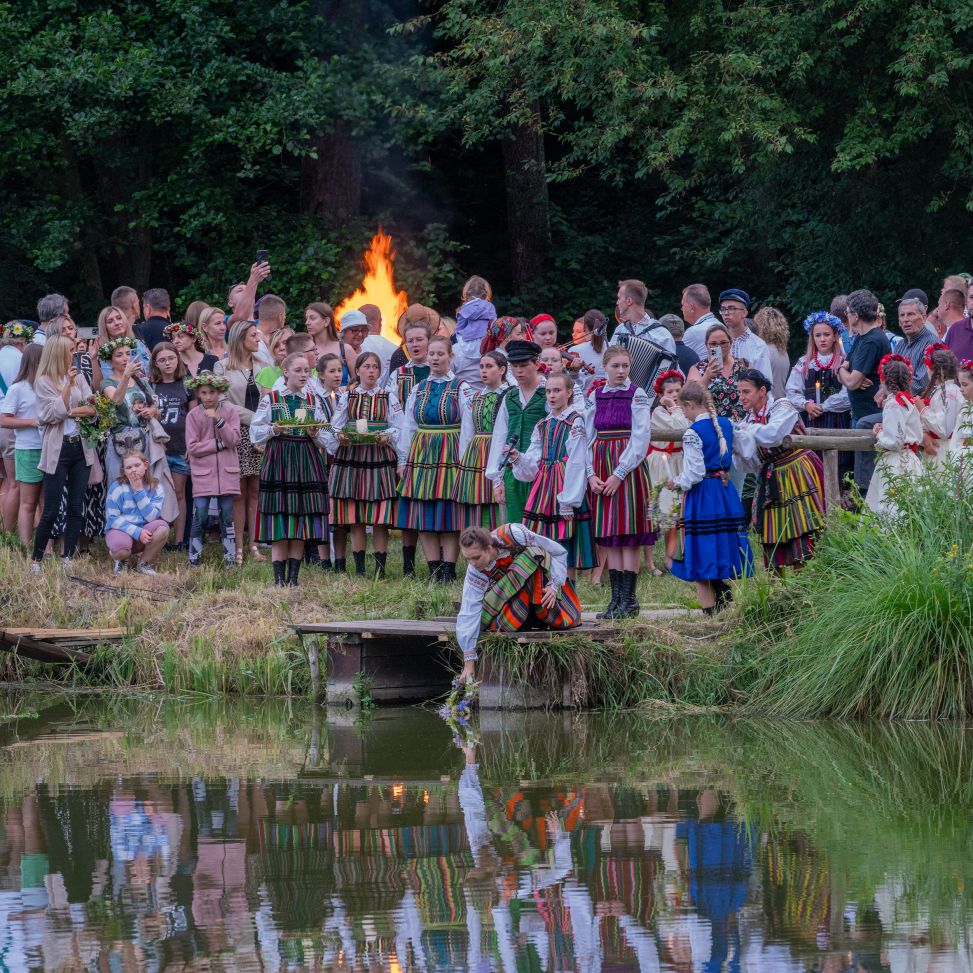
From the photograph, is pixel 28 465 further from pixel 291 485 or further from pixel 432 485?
pixel 432 485

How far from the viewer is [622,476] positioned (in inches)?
419

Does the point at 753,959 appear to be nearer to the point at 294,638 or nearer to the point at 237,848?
the point at 237,848

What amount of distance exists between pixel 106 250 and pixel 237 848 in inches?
619

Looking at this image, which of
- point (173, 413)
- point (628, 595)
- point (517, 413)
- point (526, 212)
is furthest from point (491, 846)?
point (526, 212)

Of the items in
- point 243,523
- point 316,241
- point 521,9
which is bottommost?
point 243,523

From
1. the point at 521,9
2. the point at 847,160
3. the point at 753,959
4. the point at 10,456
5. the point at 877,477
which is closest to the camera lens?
the point at 753,959

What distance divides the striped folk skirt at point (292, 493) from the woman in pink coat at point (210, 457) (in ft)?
1.46

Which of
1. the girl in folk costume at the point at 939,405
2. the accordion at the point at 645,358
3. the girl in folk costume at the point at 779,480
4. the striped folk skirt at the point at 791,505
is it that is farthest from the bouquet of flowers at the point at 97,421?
the girl in folk costume at the point at 939,405

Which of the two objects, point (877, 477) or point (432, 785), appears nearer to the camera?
point (432, 785)

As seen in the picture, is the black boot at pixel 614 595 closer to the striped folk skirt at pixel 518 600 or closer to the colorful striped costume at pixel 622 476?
the colorful striped costume at pixel 622 476

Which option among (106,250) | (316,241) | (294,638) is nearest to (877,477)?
(294,638)

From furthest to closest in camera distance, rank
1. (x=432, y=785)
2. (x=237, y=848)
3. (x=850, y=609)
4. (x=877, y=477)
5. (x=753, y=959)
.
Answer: (x=877, y=477) → (x=850, y=609) → (x=432, y=785) → (x=237, y=848) → (x=753, y=959)

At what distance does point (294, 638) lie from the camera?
10914mm

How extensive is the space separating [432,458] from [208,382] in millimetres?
1734
